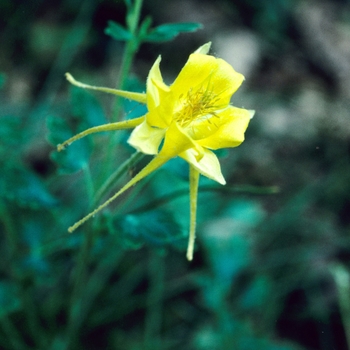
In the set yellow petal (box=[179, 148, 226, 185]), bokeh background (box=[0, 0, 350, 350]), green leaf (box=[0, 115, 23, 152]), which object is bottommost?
bokeh background (box=[0, 0, 350, 350])

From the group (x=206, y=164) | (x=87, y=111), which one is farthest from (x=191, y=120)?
(x=87, y=111)

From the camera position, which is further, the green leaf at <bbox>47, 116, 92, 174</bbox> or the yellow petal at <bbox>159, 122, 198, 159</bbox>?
the green leaf at <bbox>47, 116, 92, 174</bbox>

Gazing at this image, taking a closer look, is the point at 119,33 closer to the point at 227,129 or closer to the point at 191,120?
the point at 191,120

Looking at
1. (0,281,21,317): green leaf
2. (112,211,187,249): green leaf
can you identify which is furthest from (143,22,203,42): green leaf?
(0,281,21,317): green leaf

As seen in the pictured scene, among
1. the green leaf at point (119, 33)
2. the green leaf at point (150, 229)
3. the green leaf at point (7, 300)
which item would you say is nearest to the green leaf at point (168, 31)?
the green leaf at point (119, 33)

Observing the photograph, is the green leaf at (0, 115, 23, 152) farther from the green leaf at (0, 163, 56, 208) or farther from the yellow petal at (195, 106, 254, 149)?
the yellow petal at (195, 106, 254, 149)

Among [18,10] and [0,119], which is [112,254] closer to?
[0,119]
